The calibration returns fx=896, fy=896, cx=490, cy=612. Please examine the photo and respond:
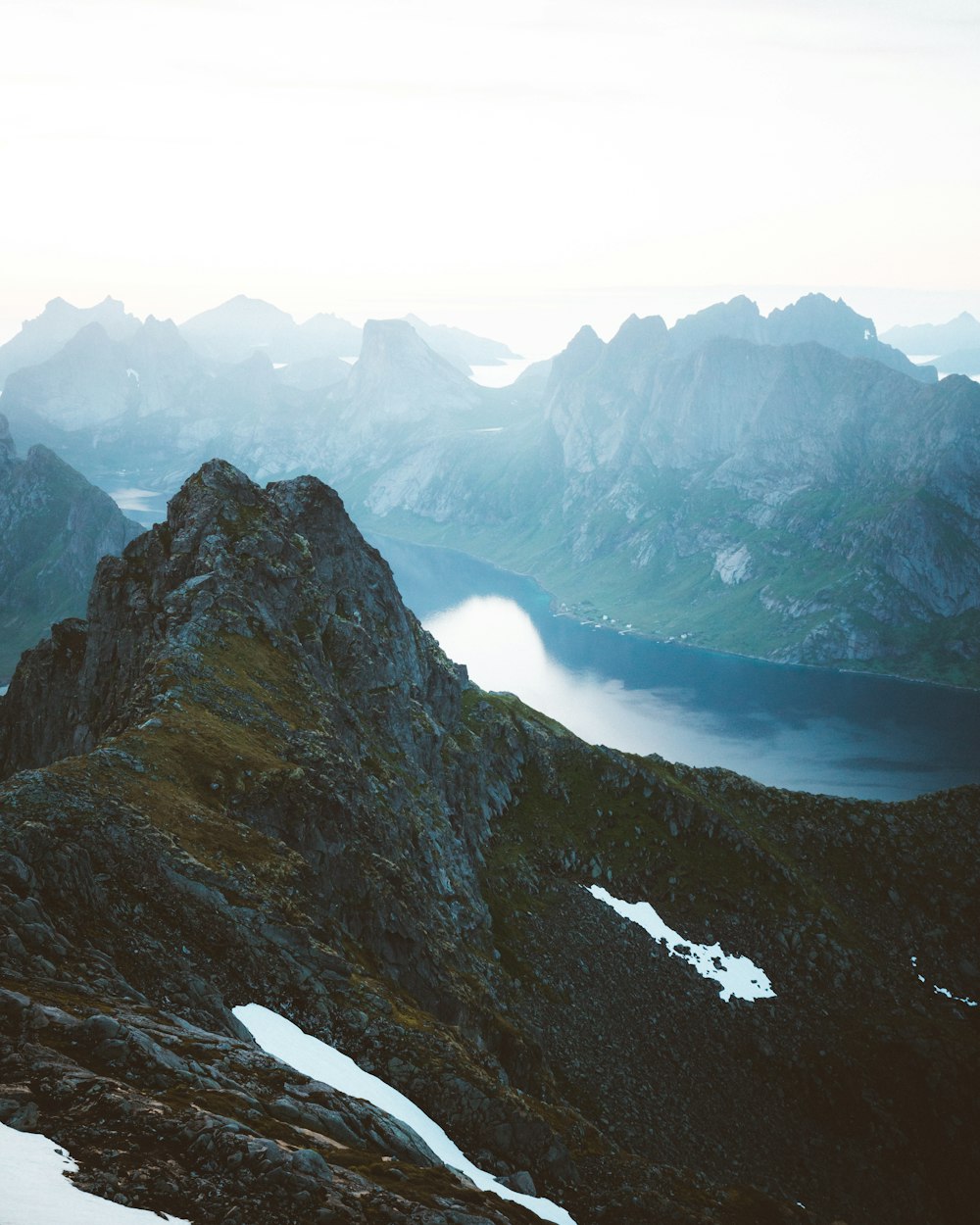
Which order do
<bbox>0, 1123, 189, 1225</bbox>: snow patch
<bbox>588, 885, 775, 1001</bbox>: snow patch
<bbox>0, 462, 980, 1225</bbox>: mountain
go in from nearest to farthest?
<bbox>0, 1123, 189, 1225</bbox>: snow patch, <bbox>0, 462, 980, 1225</bbox>: mountain, <bbox>588, 885, 775, 1001</bbox>: snow patch

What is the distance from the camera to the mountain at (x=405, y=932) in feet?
90.0

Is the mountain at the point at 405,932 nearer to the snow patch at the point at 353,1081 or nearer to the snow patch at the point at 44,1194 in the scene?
the snow patch at the point at 44,1194

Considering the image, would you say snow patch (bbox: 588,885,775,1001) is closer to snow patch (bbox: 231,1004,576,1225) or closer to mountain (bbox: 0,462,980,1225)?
mountain (bbox: 0,462,980,1225)

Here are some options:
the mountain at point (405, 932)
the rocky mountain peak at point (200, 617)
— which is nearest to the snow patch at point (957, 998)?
the mountain at point (405, 932)

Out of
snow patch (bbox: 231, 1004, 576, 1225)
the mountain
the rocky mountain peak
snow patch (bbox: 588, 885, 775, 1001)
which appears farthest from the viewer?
snow patch (bbox: 588, 885, 775, 1001)

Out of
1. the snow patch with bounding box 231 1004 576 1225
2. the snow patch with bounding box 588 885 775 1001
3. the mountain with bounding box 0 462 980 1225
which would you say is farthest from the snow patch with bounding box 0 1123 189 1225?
the snow patch with bounding box 588 885 775 1001

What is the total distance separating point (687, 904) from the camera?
84.7 metres

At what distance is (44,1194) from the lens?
781 inches

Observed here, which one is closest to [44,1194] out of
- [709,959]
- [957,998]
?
[709,959]

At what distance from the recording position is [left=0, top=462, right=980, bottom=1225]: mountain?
27.4 metres

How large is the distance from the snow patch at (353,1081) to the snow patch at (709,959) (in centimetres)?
4310

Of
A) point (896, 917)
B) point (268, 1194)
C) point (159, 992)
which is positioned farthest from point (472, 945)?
point (896, 917)

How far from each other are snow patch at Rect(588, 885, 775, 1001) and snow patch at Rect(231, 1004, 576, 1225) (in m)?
43.1

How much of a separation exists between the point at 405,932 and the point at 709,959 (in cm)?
3809
